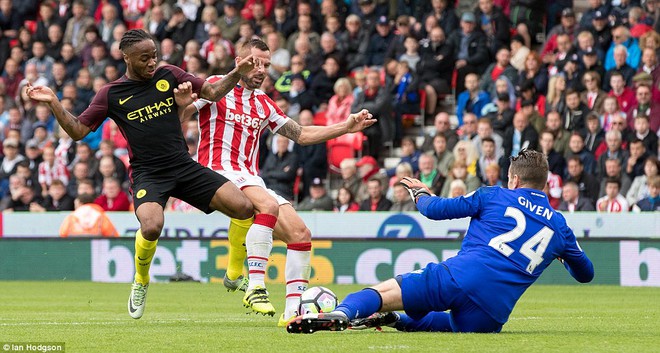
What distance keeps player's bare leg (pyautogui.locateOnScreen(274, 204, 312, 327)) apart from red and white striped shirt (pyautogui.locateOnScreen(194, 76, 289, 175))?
0.75 m

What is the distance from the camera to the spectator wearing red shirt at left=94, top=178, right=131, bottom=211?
21656 mm

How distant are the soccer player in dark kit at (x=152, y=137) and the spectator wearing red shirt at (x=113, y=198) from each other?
10.4 meters

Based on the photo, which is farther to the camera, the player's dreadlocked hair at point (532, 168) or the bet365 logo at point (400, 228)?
the bet365 logo at point (400, 228)

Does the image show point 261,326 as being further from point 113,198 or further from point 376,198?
point 113,198

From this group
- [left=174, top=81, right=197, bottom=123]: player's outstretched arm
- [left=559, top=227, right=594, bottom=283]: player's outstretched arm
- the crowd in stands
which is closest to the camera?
[left=559, top=227, right=594, bottom=283]: player's outstretched arm

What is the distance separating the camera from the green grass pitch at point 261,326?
27.8ft

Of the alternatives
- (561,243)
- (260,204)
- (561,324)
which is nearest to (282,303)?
(260,204)

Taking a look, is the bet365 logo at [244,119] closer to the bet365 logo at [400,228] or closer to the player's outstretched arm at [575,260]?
the player's outstretched arm at [575,260]

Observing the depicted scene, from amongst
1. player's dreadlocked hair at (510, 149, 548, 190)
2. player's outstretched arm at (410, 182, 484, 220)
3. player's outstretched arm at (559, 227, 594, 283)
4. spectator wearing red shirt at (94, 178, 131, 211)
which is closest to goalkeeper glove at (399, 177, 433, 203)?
player's outstretched arm at (410, 182, 484, 220)

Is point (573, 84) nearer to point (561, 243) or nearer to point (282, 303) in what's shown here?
point (282, 303)

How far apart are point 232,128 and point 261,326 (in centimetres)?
221

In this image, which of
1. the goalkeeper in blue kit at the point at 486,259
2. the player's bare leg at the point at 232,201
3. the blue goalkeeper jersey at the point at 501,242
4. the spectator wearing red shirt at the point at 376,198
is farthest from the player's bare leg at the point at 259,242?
the spectator wearing red shirt at the point at 376,198

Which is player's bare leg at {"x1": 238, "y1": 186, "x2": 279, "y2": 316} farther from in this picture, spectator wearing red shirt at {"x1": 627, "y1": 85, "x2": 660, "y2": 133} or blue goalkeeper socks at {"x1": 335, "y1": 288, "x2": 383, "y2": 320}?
spectator wearing red shirt at {"x1": 627, "y1": 85, "x2": 660, "y2": 133}

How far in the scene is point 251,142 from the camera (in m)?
12.1
